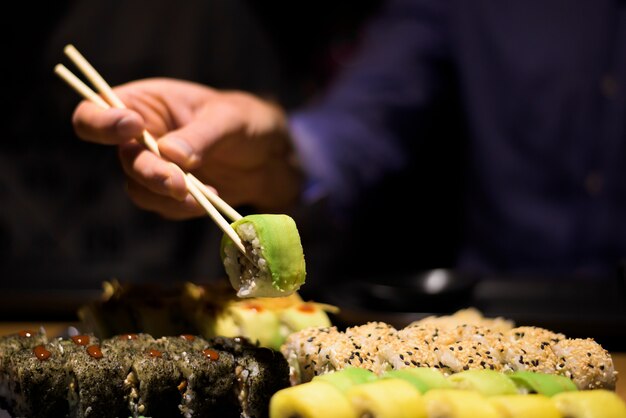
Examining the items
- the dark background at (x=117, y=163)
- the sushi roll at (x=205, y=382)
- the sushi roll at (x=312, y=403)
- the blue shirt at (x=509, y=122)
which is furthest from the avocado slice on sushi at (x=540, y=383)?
the dark background at (x=117, y=163)

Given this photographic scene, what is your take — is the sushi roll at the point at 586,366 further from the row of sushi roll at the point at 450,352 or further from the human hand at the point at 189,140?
the human hand at the point at 189,140

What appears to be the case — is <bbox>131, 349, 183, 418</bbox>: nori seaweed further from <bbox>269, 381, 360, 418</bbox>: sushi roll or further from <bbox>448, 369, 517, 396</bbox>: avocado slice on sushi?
<bbox>448, 369, 517, 396</bbox>: avocado slice on sushi

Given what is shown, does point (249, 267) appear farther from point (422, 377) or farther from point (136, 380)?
point (422, 377)

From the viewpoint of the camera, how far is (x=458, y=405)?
179cm

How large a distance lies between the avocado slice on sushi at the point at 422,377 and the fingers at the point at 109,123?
1024mm

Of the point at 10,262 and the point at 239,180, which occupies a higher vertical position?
the point at 10,262

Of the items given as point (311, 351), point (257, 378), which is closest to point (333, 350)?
point (311, 351)

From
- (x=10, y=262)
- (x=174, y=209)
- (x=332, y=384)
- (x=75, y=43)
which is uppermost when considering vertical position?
(x=75, y=43)

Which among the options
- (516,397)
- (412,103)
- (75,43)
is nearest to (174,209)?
(516,397)

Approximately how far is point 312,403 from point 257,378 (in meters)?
0.42

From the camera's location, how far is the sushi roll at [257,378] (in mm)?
2189

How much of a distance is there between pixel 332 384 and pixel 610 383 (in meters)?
0.84

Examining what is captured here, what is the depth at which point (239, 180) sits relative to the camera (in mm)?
3303

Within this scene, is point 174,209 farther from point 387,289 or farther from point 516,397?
point 516,397
